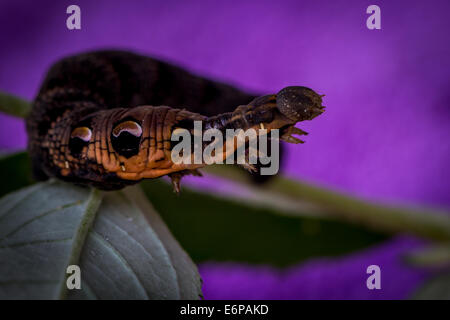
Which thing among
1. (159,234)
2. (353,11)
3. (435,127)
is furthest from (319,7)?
(159,234)

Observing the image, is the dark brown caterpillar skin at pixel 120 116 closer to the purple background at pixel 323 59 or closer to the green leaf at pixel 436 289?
the green leaf at pixel 436 289

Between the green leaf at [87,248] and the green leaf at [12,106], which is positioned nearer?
the green leaf at [87,248]

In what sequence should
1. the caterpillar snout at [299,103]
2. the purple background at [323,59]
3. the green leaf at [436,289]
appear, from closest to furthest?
the caterpillar snout at [299,103], the green leaf at [436,289], the purple background at [323,59]

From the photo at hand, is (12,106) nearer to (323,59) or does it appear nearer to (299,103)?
(299,103)

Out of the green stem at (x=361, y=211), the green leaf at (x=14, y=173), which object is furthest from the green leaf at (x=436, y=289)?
the green leaf at (x=14, y=173)

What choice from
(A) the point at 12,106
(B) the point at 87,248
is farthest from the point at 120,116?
(A) the point at 12,106

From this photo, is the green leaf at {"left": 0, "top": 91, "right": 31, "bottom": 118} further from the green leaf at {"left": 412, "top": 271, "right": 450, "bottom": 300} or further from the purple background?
the purple background

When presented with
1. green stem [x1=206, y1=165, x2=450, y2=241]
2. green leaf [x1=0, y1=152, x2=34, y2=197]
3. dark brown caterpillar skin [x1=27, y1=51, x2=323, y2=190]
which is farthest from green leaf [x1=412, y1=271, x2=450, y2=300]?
green leaf [x1=0, y1=152, x2=34, y2=197]
